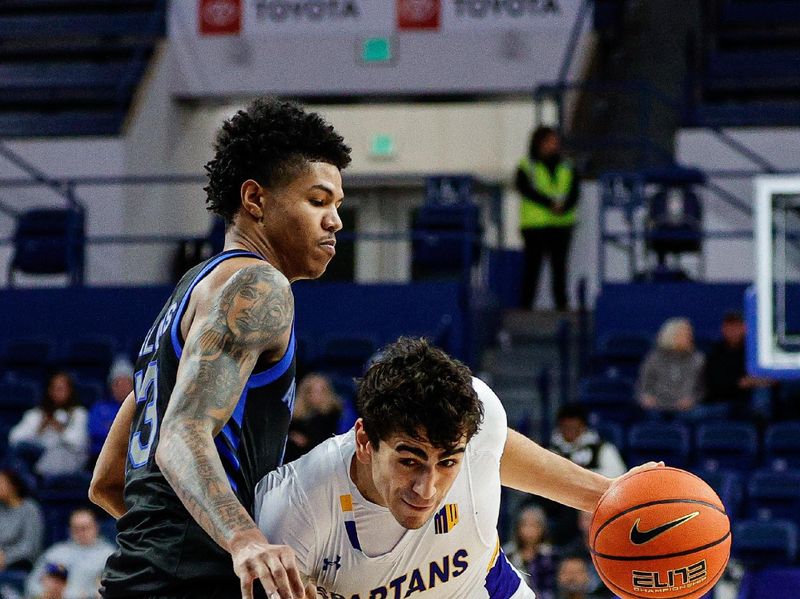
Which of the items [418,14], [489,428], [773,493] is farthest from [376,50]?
[489,428]

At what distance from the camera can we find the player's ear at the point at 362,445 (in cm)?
346

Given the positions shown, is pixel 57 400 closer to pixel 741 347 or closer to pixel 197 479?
pixel 741 347

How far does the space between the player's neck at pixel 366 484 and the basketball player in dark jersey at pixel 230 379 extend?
0.23m

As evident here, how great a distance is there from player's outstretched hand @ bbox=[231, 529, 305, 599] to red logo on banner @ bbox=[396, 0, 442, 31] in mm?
12156

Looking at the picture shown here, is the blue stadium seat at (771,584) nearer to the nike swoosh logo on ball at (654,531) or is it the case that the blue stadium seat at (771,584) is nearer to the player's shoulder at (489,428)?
the nike swoosh logo on ball at (654,531)

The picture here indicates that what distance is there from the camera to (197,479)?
9.75 feet

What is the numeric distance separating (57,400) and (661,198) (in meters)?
5.32

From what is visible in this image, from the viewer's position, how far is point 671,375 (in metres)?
10.8

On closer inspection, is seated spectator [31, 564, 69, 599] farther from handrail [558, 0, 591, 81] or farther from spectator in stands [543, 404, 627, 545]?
handrail [558, 0, 591, 81]

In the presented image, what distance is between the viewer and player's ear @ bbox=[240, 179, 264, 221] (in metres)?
3.40

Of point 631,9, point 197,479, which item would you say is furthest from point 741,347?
point 197,479

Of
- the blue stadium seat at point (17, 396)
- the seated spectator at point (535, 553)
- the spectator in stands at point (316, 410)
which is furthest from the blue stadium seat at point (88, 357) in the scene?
the seated spectator at point (535, 553)

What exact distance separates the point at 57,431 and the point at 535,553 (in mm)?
3820

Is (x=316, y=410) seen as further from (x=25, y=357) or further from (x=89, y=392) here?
(x=25, y=357)
